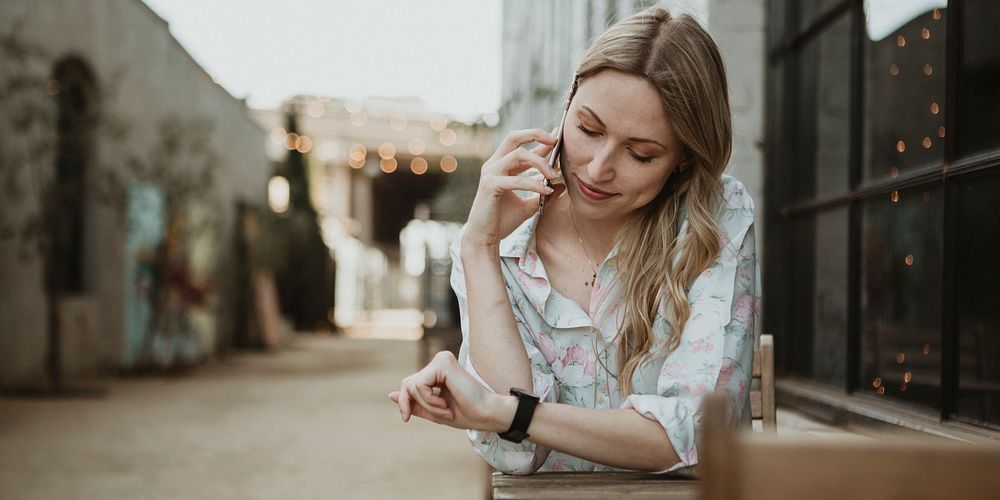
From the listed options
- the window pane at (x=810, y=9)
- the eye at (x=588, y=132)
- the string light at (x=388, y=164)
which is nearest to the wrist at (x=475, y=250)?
the eye at (x=588, y=132)

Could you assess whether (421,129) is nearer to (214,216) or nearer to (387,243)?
(214,216)

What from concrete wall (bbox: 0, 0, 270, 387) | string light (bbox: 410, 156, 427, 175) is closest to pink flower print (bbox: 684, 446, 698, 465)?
concrete wall (bbox: 0, 0, 270, 387)

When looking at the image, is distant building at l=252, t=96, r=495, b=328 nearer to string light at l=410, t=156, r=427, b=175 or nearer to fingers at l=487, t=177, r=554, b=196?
string light at l=410, t=156, r=427, b=175

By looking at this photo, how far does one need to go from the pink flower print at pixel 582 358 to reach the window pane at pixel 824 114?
1.39 meters

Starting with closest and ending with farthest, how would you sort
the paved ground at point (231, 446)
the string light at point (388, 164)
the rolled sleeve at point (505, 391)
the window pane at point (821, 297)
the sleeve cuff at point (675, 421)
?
the sleeve cuff at point (675, 421)
the rolled sleeve at point (505, 391)
the window pane at point (821, 297)
the paved ground at point (231, 446)
the string light at point (388, 164)

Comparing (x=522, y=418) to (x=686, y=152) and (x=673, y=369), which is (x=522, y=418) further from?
(x=686, y=152)

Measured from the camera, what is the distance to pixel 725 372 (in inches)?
56.6

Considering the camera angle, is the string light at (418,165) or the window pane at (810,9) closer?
the window pane at (810,9)

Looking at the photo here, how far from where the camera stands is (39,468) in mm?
5055

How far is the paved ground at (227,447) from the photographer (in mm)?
4758

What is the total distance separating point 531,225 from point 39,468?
4.30m

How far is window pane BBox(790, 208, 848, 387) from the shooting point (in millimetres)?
2691

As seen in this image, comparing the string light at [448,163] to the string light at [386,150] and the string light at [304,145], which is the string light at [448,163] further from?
the string light at [304,145]

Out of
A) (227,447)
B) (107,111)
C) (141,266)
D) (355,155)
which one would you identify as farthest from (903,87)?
(355,155)
